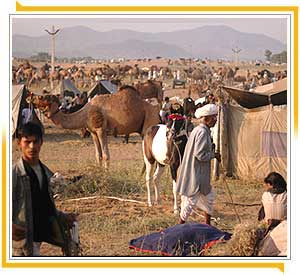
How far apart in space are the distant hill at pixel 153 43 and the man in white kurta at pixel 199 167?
3.16 feet

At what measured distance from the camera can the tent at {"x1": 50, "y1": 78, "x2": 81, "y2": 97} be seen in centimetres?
1777

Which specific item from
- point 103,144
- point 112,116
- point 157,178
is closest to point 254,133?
point 112,116

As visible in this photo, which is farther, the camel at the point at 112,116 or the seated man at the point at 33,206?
the camel at the point at 112,116

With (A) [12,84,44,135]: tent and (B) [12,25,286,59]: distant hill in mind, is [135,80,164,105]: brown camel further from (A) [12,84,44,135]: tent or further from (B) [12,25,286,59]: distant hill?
(B) [12,25,286,59]: distant hill

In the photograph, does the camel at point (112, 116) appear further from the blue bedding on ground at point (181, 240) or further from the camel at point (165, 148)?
the blue bedding on ground at point (181, 240)

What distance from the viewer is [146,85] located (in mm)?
16266

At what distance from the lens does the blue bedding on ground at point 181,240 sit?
21.0 ft

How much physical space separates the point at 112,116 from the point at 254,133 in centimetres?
231

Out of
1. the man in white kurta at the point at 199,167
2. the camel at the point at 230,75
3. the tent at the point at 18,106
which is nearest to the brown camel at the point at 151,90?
the camel at the point at 230,75

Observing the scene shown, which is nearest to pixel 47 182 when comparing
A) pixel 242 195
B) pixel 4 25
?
pixel 4 25

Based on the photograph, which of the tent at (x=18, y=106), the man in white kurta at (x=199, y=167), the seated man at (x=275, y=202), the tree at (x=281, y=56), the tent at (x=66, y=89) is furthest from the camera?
the tent at (x=66, y=89)

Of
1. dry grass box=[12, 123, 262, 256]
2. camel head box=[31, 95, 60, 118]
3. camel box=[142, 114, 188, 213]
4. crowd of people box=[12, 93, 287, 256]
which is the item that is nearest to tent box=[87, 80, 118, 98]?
dry grass box=[12, 123, 262, 256]
